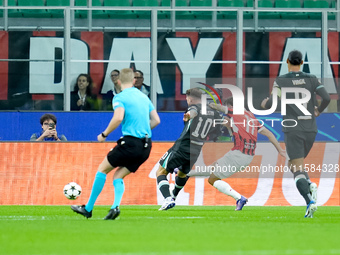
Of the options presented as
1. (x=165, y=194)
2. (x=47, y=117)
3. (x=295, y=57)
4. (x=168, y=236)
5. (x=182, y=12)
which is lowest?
(x=165, y=194)

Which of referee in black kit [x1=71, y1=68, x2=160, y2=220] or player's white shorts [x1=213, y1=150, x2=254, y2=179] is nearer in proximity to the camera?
referee in black kit [x1=71, y1=68, x2=160, y2=220]

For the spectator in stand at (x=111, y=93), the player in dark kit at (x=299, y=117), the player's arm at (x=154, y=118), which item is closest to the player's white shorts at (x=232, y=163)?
the player in dark kit at (x=299, y=117)

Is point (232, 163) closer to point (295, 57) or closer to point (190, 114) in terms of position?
point (190, 114)

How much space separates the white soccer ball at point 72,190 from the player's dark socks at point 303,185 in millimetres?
4253

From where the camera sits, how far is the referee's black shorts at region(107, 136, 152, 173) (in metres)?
9.11

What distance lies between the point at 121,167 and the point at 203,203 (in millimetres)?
5223

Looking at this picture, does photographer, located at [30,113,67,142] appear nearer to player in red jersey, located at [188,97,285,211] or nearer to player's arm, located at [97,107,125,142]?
player in red jersey, located at [188,97,285,211]

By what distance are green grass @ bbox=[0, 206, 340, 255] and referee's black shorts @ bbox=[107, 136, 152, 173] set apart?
65 centimetres

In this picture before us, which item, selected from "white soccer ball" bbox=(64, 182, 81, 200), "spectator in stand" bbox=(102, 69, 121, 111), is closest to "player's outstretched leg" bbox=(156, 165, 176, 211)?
"white soccer ball" bbox=(64, 182, 81, 200)

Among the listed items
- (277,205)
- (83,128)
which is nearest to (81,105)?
(83,128)

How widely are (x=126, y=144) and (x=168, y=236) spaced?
2219mm

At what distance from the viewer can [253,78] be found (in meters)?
16.5

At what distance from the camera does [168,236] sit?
712cm

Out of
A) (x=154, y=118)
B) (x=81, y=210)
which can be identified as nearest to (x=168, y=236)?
(x=81, y=210)
